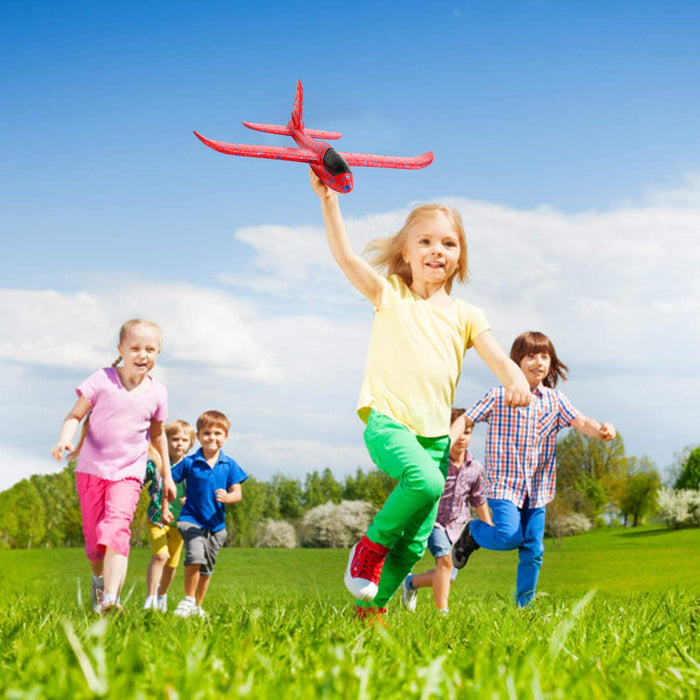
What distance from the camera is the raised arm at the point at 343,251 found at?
4.12 m

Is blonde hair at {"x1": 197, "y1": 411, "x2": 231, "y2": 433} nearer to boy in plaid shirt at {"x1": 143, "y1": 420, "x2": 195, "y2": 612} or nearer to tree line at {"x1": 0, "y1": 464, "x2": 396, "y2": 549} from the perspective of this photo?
boy in plaid shirt at {"x1": 143, "y1": 420, "x2": 195, "y2": 612}

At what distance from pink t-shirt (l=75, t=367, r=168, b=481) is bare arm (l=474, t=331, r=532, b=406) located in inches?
107

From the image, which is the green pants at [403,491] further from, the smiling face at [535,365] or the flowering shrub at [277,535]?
the flowering shrub at [277,535]

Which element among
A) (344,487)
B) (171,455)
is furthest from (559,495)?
(171,455)

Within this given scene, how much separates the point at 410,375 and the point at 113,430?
2.65 meters

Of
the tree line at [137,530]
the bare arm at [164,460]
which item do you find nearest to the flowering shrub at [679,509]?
the tree line at [137,530]

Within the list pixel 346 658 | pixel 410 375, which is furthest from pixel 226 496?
pixel 346 658

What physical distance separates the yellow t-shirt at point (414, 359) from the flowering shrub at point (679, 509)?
1288 inches

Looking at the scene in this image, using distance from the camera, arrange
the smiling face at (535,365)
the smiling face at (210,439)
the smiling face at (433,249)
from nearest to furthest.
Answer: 1. the smiling face at (433,249)
2. the smiling face at (535,365)
3. the smiling face at (210,439)

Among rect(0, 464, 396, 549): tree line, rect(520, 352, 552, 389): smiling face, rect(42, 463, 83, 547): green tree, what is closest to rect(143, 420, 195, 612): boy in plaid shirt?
rect(520, 352, 552, 389): smiling face

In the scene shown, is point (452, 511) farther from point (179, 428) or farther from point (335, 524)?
point (335, 524)

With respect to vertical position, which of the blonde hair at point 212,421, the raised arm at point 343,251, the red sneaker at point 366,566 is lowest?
the red sneaker at point 366,566

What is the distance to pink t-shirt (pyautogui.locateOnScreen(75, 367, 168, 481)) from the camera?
5859 millimetres

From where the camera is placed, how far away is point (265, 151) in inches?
149
